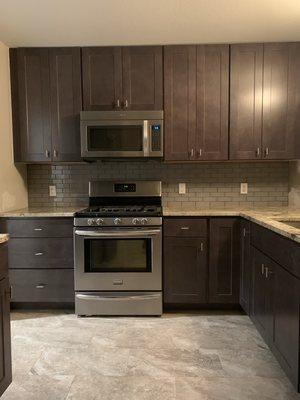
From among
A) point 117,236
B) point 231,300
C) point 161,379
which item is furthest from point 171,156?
point 161,379

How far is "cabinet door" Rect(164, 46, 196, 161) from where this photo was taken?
2.86 metres

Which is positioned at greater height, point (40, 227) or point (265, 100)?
point (265, 100)

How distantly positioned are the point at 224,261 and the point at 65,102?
2.04m

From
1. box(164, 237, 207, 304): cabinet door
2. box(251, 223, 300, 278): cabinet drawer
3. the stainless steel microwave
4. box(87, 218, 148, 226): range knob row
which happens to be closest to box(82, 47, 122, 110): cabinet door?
the stainless steel microwave

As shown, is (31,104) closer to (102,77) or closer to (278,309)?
(102,77)

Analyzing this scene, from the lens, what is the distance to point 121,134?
9.25 feet

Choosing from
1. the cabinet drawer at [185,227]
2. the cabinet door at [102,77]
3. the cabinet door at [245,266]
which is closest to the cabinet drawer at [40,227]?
the cabinet drawer at [185,227]

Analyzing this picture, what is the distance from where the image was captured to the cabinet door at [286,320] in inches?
64.3

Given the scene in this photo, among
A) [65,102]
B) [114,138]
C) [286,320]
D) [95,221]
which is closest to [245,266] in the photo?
[286,320]

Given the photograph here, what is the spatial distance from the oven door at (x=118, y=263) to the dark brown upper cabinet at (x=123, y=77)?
121 centimetres

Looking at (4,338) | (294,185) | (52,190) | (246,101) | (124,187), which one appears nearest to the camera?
(4,338)

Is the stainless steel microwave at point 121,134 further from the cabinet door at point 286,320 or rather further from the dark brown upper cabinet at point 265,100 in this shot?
the cabinet door at point 286,320

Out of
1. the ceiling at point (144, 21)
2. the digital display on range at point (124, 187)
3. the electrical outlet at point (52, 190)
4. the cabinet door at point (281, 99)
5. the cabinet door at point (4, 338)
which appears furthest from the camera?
the electrical outlet at point (52, 190)

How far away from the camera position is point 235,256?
2.77 meters
